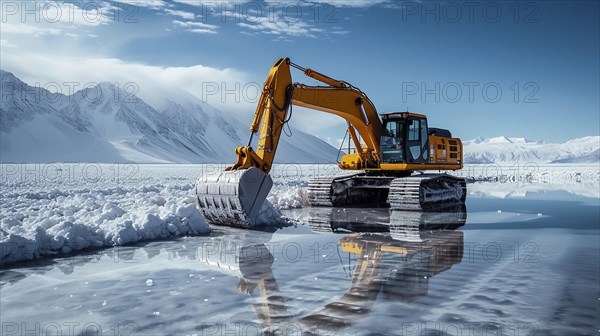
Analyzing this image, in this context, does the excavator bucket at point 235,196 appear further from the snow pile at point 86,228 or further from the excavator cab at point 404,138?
the excavator cab at point 404,138

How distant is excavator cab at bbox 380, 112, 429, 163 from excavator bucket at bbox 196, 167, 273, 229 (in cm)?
644

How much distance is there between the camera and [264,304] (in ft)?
18.3

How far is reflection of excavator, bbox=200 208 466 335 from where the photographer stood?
16.9 ft

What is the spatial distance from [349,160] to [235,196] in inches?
293

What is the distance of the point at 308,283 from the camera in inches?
256

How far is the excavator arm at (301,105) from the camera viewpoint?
12.2m

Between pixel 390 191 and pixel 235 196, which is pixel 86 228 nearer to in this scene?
pixel 235 196

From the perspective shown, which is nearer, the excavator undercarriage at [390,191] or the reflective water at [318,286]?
the reflective water at [318,286]

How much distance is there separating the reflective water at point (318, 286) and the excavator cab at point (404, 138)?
6.14 metres

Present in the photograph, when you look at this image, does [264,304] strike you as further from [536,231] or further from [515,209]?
[515,209]

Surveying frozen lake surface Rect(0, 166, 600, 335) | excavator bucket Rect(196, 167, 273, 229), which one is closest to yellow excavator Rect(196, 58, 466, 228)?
excavator bucket Rect(196, 167, 273, 229)

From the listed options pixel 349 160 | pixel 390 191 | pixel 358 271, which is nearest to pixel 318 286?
pixel 358 271

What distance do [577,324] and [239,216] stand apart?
7.61 metres

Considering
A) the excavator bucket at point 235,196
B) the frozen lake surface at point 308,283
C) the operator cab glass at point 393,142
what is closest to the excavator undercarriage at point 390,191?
the operator cab glass at point 393,142
